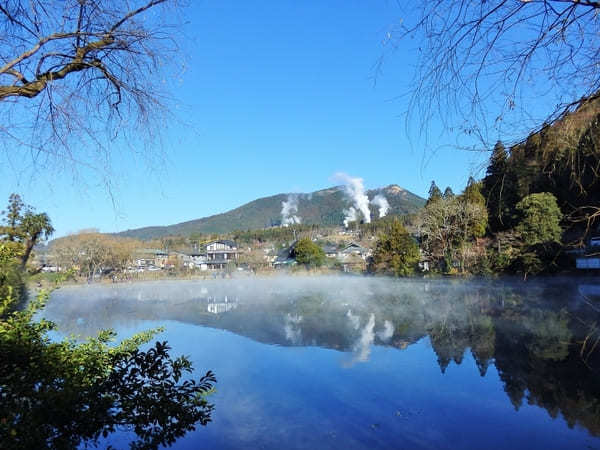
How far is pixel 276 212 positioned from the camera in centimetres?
15425

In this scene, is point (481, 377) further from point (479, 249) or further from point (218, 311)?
point (479, 249)

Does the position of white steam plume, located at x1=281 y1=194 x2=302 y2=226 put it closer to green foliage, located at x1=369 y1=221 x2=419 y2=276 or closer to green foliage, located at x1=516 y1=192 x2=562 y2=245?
A: green foliage, located at x1=369 y1=221 x2=419 y2=276

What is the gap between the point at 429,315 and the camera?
11922mm

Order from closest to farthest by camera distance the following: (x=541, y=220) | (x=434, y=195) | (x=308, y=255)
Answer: (x=541, y=220) → (x=434, y=195) → (x=308, y=255)

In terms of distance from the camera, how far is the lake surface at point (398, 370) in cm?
445

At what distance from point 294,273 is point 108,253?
17.5 meters

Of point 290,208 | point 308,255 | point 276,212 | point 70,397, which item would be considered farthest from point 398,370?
point 290,208

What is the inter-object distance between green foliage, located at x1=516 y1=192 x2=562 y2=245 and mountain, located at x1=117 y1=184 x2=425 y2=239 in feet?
329

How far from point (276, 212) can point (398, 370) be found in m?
148

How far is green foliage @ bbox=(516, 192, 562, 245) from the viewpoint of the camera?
1664 cm

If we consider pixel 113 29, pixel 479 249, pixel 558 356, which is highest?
pixel 113 29

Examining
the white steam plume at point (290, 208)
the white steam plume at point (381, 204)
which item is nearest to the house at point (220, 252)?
the white steam plume at point (381, 204)

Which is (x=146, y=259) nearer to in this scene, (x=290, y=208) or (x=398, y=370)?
(x=398, y=370)

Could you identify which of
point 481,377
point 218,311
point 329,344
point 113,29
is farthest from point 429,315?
point 113,29
